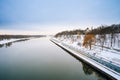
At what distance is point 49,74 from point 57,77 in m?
1.19

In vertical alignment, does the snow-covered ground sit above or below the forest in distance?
below

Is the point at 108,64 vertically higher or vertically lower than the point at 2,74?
higher

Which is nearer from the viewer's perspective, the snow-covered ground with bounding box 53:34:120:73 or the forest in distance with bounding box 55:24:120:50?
the snow-covered ground with bounding box 53:34:120:73

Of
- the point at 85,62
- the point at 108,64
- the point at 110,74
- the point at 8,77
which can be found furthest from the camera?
the point at 85,62

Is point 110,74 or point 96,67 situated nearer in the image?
point 110,74

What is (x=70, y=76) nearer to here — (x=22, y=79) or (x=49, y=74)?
(x=49, y=74)

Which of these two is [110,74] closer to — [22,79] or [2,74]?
[22,79]

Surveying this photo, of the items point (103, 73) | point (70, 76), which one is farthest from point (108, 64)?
point (70, 76)

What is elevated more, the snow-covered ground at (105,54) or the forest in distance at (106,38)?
the forest in distance at (106,38)

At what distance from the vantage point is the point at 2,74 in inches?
507

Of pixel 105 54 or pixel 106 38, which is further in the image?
pixel 106 38

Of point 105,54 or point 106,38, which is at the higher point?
point 106,38

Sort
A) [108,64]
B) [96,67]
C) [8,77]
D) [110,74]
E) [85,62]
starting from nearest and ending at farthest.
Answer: [110,74]
[8,77]
[108,64]
[96,67]
[85,62]

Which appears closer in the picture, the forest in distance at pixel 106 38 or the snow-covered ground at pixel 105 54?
the snow-covered ground at pixel 105 54
